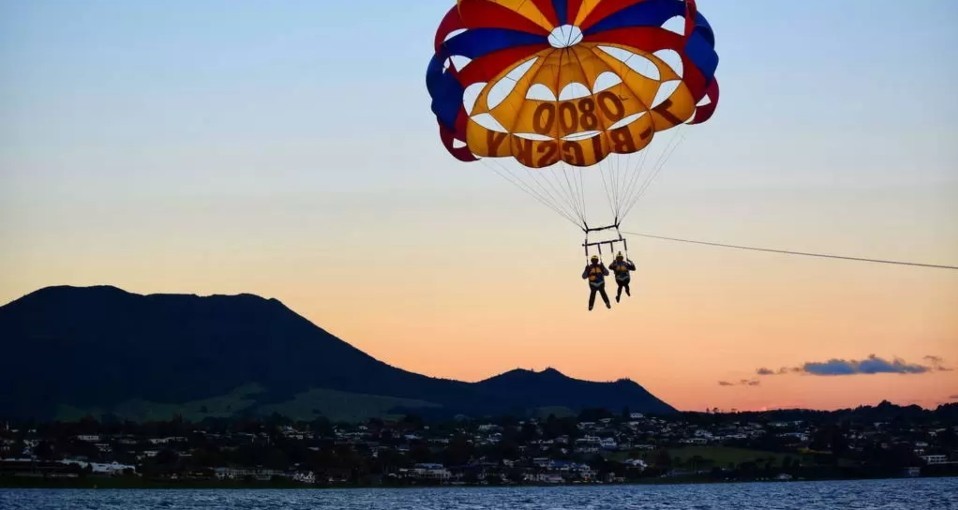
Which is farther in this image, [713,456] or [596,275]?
[713,456]

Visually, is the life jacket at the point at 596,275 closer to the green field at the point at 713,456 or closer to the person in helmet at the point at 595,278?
the person in helmet at the point at 595,278

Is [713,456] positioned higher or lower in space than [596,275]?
higher

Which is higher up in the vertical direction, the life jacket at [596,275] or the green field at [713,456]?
the green field at [713,456]

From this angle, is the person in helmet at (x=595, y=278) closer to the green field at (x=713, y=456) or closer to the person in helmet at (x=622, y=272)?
the person in helmet at (x=622, y=272)

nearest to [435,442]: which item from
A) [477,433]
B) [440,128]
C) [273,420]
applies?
[477,433]

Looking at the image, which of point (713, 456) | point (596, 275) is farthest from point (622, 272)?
point (713, 456)

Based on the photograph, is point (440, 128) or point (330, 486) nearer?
point (440, 128)

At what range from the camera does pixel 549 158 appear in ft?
114

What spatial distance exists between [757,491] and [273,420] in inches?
2878

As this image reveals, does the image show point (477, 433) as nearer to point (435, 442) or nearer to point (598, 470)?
point (435, 442)

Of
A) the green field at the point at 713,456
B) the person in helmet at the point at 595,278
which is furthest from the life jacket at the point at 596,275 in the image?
the green field at the point at 713,456

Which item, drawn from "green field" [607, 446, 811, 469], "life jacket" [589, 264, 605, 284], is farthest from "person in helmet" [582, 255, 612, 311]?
"green field" [607, 446, 811, 469]

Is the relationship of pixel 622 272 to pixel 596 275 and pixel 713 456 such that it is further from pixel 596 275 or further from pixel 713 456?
pixel 713 456

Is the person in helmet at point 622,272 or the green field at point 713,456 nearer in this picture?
the person in helmet at point 622,272
